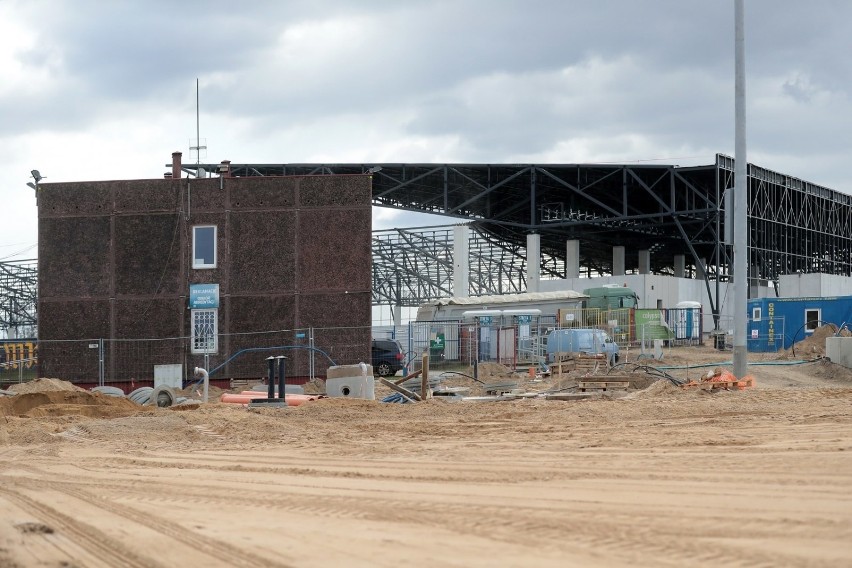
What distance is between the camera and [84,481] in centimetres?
1015

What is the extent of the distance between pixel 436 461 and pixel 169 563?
16.9 ft

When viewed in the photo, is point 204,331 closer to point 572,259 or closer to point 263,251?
point 263,251

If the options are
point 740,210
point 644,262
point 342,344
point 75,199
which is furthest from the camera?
point 644,262

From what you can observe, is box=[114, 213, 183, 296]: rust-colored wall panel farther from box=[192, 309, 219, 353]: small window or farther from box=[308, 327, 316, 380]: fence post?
box=[308, 327, 316, 380]: fence post

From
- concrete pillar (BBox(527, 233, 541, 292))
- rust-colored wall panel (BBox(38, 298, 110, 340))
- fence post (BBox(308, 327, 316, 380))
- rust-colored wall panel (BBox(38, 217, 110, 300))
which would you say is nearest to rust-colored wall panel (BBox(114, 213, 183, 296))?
rust-colored wall panel (BBox(38, 217, 110, 300))

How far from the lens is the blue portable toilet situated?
41531mm

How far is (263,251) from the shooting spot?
104 ft

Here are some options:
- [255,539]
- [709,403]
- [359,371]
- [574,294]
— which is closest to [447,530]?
[255,539]

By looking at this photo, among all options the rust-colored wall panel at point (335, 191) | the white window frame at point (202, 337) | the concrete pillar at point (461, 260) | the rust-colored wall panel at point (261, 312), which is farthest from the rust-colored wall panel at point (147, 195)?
the concrete pillar at point (461, 260)

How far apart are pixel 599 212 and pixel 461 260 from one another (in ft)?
32.9

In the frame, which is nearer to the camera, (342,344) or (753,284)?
(342,344)

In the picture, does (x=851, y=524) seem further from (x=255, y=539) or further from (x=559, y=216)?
(x=559, y=216)

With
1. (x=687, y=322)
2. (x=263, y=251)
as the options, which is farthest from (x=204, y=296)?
(x=687, y=322)

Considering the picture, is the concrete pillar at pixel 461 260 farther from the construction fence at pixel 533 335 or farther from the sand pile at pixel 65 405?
the sand pile at pixel 65 405
